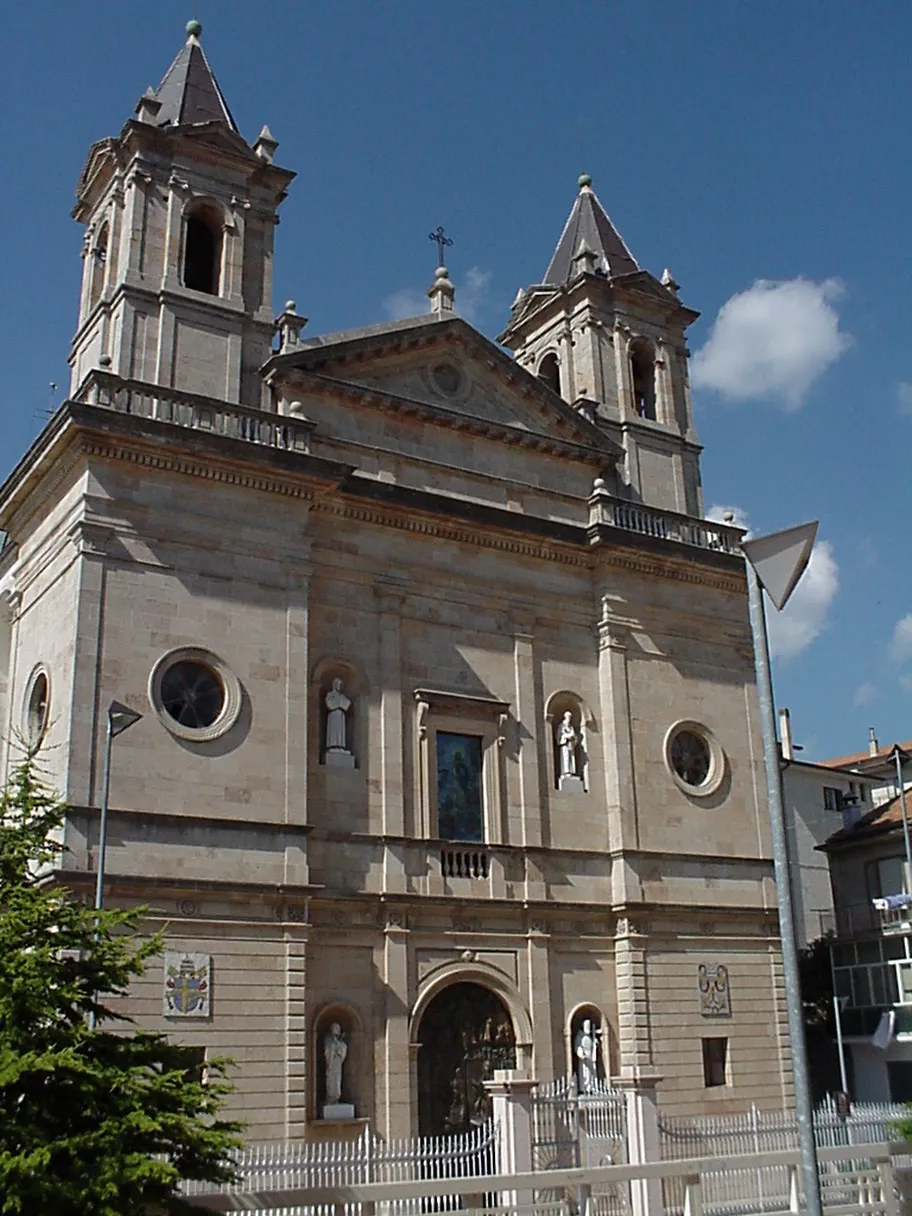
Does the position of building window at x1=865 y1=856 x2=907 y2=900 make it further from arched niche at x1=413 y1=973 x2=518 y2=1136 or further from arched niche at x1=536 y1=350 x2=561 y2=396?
arched niche at x1=536 y1=350 x2=561 y2=396

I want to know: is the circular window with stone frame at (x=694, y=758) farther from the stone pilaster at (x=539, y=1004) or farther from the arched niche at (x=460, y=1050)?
the arched niche at (x=460, y=1050)

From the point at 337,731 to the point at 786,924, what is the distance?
15354mm

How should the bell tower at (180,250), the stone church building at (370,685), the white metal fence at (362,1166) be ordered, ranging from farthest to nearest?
the bell tower at (180,250) → the stone church building at (370,685) → the white metal fence at (362,1166)

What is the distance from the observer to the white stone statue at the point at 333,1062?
946 inches

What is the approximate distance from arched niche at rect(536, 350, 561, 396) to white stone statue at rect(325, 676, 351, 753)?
12.9 m

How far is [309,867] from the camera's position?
25.0 metres

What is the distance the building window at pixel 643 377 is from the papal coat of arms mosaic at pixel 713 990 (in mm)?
14292

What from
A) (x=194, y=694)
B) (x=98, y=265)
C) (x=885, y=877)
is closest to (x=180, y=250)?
(x=98, y=265)

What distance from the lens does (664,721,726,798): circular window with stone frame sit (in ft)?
101

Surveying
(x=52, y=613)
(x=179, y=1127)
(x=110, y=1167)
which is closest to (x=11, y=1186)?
(x=110, y=1167)

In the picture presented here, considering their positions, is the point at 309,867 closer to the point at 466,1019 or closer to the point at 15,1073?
the point at 466,1019

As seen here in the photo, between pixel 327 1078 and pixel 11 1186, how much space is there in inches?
516

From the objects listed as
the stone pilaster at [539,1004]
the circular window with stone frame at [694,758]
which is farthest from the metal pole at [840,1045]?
the stone pilaster at [539,1004]

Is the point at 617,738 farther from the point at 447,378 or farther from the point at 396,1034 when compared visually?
the point at 447,378
